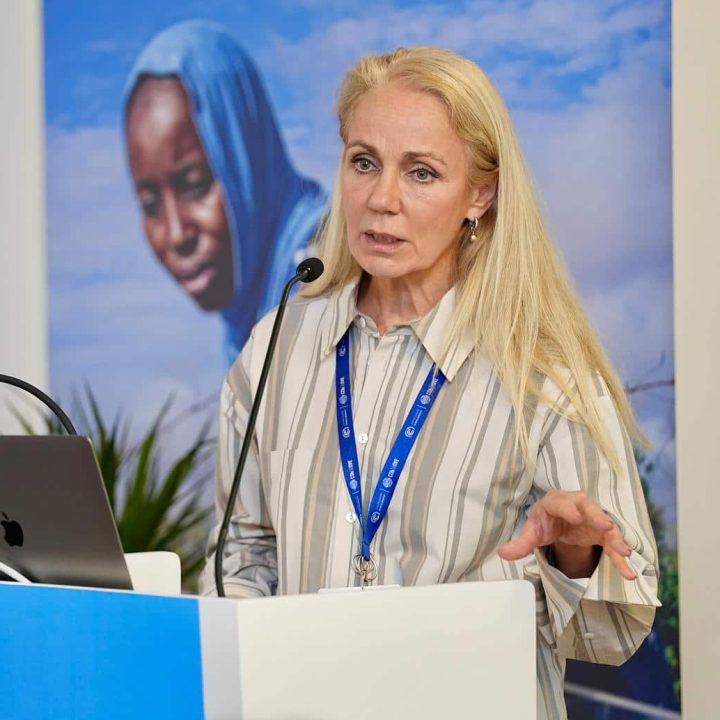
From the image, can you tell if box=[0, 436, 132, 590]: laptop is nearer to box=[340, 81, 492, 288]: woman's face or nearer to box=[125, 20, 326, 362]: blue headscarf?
box=[340, 81, 492, 288]: woman's face

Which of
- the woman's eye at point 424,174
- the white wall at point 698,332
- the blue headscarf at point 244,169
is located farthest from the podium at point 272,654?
the blue headscarf at point 244,169

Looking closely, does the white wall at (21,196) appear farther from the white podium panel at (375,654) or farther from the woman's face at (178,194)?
the white podium panel at (375,654)

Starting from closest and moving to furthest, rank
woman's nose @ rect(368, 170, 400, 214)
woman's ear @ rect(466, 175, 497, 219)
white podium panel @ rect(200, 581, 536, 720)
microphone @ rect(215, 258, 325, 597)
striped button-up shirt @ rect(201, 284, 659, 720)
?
white podium panel @ rect(200, 581, 536, 720), microphone @ rect(215, 258, 325, 597), striped button-up shirt @ rect(201, 284, 659, 720), woman's nose @ rect(368, 170, 400, 214), woman's ear @ rect(466, 175, 497, 219)

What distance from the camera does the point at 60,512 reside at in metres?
1.37

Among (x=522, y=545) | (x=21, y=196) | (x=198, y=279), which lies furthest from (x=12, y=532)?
(x=21, y=196)

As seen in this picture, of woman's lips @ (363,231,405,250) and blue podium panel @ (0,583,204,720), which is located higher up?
woman's lips @ (363,231,405,250)

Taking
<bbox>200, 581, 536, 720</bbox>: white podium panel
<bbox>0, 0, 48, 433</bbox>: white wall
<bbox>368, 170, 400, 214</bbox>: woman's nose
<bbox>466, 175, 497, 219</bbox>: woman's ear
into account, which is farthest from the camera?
<bbox>0, 0, 48, 433</bbox>: white wall

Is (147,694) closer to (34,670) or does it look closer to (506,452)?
(34,670)

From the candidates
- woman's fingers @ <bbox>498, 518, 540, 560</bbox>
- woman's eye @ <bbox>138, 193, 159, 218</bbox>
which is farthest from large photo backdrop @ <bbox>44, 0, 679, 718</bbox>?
woman's fingers @ <bbox>498, 518, 540, 560</bbox>

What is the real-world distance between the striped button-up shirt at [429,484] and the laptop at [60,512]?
2.25ft

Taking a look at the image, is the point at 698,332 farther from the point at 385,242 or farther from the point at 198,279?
the point at 198,279

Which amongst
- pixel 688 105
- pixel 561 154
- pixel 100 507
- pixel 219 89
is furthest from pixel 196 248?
pixel 100 507

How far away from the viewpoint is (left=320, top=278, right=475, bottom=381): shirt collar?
2.10 metres

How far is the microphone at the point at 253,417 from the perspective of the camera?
1.32m
